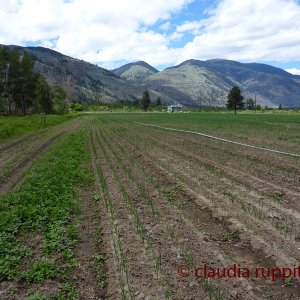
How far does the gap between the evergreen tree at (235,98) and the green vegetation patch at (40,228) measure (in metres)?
110

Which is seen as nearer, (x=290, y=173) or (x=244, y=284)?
(x=244, y=284)

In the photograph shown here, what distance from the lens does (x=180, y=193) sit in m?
10.8

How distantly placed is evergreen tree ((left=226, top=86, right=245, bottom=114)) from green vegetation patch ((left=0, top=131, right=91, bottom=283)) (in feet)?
360

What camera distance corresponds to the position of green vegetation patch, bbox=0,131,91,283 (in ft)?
19.4

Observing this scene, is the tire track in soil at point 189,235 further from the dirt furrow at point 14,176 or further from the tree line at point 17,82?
the tree line at point 17,82

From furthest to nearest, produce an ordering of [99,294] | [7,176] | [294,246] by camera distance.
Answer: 1. [7,176]
2. [294,246]
3. [99,294]

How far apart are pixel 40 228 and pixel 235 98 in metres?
116

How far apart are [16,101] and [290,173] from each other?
79520 mm

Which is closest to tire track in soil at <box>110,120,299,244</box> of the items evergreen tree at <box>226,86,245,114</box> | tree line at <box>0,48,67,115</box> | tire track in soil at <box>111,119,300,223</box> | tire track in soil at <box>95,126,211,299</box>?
tire track in soil at <box>111,119,300,223</box>

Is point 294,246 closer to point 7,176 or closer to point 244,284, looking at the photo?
A: point 244,284

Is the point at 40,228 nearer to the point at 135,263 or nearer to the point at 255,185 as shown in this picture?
the point at 135,263

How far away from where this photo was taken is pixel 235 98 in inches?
4638

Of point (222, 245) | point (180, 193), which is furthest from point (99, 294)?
point (180, 193)

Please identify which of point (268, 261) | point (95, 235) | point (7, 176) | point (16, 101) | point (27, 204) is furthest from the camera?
point (16, 101)
